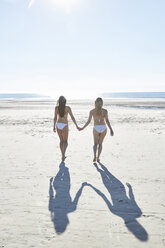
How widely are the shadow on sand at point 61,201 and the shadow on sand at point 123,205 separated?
603mm

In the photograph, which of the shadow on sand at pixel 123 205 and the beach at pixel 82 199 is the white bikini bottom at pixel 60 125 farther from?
the shadow on sand at pixel 123 205

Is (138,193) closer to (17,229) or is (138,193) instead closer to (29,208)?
(29,208)

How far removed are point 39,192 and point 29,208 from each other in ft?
2.26

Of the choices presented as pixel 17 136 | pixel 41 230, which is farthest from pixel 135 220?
pixel 17 136

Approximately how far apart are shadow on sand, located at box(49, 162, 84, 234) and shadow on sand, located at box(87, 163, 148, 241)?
23.7 inches

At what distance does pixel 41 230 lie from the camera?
10.7ft

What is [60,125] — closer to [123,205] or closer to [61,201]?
[61,201]

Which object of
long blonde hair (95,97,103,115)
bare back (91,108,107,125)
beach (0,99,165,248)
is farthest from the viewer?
bare back (91,108,107,125)

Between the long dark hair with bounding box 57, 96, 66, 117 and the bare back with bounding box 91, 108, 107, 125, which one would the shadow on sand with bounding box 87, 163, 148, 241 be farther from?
the long dark hair with bounding box 57, 96, 66, 117

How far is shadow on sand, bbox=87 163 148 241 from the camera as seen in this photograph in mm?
3264

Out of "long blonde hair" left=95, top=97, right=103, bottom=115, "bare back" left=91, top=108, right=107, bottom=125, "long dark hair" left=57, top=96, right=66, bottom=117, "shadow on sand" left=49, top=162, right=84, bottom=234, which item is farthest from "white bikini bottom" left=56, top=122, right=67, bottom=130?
"shadow on sand" left=49, top=162, right=84, bottom=234

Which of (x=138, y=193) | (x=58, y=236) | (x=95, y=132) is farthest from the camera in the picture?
(x=95, y=132)

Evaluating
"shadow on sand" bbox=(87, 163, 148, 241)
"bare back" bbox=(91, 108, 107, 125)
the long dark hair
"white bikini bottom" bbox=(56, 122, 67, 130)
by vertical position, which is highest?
the long dark hair

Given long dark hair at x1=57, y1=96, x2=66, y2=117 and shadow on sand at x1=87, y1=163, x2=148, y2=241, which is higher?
long dark hair at x1=57, y1=96, x2=66, y2=117
